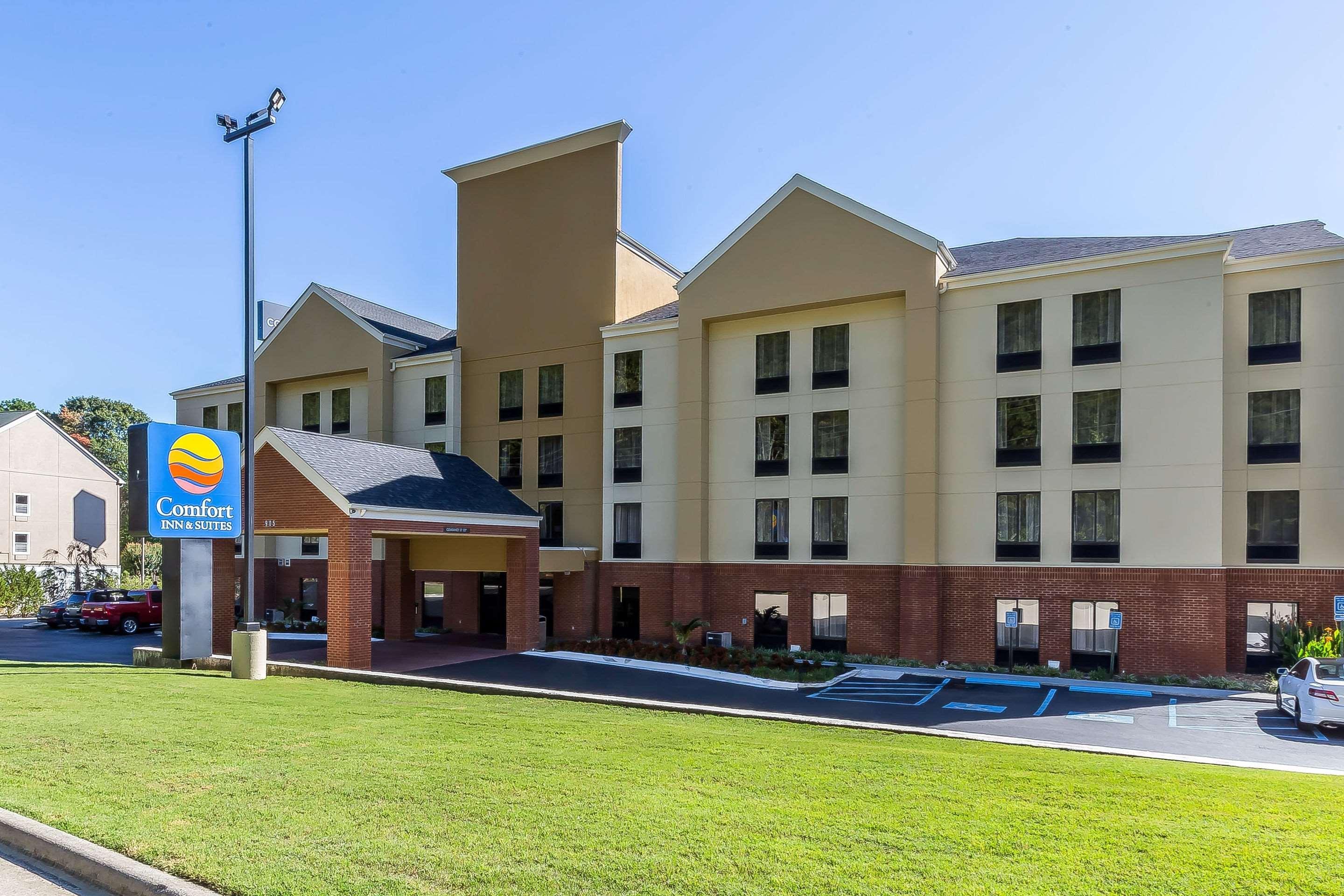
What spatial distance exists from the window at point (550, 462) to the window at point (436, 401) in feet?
14.7

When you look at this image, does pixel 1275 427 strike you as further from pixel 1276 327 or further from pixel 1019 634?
pixel 1019 634

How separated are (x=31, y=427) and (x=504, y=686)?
157 ft

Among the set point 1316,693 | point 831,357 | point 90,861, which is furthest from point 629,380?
point 90,861

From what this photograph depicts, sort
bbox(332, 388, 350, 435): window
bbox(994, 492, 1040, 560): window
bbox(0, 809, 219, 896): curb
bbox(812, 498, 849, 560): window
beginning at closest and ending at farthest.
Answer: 1. bbox(0, 809, 219, 896): curb
2. bbox(994, 492, 1040, 560): window
3. bbox(812, 498, 849, 560): window
4. bbox(332, 388, 350, 435): window

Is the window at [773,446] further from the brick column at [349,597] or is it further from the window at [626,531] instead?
the brick column at [349,597]

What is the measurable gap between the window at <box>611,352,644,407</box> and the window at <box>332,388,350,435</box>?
13367mm

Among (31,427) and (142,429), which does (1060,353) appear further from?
(31,427)

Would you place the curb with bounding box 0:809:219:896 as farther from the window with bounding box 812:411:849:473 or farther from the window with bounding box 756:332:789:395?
the window with bounding box 756:332:789:395

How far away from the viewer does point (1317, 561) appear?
2312 centimetres

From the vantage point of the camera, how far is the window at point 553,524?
3262cm

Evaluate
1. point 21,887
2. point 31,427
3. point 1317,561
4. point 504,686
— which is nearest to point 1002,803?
point 21,887

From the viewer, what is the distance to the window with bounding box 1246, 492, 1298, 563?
23.5 meters

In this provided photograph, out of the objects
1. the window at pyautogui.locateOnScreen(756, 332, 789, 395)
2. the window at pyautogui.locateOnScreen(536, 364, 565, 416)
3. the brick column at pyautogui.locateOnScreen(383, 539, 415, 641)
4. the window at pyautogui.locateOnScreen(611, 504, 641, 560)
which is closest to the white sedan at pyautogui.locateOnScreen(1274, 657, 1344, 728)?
the window at pyautogui.locateOnScreen(756, 332, 789, 395)

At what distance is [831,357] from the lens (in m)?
28.2
